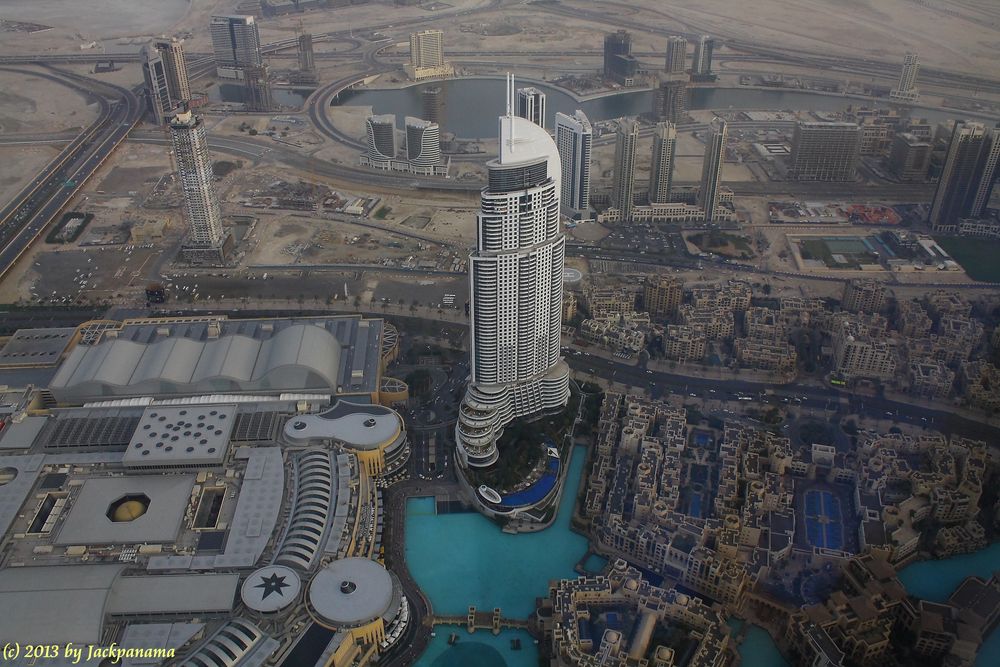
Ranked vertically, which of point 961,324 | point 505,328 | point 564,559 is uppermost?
point 505,328

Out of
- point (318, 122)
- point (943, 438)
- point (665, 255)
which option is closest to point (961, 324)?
point (943, 438)

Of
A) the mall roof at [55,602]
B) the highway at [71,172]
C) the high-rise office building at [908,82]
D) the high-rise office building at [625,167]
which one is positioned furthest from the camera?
the high-rise office building at [908,82]

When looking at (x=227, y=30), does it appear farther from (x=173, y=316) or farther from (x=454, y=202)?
(x=173, y=316)

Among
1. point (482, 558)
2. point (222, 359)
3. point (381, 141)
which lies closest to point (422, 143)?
point (381, 141)

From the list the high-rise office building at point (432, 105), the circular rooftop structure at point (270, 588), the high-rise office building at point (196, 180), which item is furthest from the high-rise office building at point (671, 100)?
the circular rooftop structure at point (270, 588)

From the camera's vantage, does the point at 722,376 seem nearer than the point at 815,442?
No

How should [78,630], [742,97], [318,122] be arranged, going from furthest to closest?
[742,97]
[318,122]
[78,630]

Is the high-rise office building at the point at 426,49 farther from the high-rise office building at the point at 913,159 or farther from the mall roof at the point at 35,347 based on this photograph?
the mall roof at the point at 35,347
